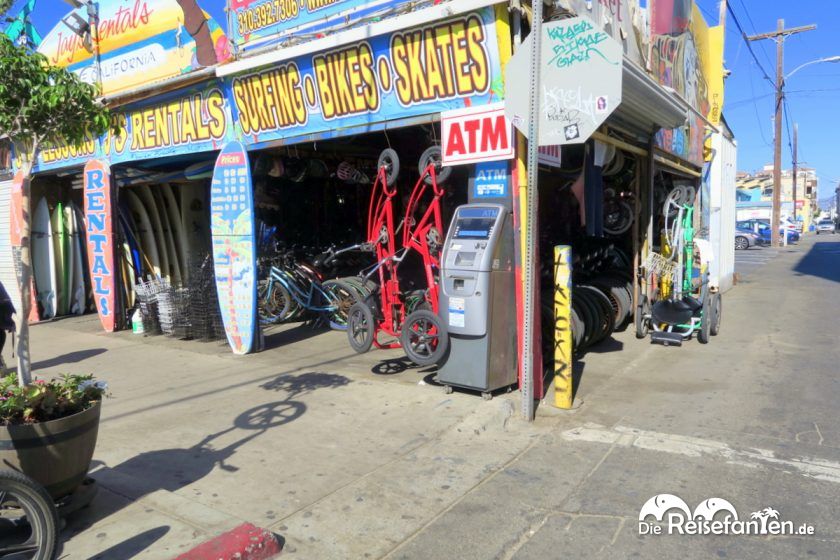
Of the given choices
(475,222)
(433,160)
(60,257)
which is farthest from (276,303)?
(60,257)

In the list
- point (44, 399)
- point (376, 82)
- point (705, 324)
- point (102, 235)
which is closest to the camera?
point (44, 399)

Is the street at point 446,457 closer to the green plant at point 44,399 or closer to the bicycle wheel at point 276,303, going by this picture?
the green plant at point 44,399

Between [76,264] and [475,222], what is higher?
[475,222]

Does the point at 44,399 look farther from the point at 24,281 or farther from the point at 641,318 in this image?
the point at 641,318

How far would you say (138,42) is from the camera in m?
8.90

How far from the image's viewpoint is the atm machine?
209 inches

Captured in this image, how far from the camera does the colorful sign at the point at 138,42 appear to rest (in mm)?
7996

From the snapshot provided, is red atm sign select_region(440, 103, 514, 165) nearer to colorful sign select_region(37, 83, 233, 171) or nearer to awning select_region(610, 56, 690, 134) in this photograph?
awning select_region(610, 56, 690, 134)

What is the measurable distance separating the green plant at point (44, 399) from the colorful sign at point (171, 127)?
5.13 m

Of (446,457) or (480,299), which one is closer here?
(446,457)

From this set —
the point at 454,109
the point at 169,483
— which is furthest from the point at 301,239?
Result: the point at 169,483

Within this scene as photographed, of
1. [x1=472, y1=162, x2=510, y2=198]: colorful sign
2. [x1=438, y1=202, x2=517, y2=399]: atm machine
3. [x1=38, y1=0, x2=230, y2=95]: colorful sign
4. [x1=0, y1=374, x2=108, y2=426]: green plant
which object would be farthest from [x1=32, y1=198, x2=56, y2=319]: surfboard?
[x1=472, y1=162, x2=510, y2=198]: colorful sign

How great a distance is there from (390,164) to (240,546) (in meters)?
4.46

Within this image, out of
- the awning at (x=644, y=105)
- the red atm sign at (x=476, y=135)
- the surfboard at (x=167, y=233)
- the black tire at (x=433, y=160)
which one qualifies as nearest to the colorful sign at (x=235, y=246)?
the black tire at (x=433, y=160)
